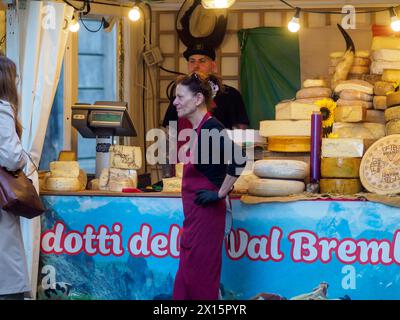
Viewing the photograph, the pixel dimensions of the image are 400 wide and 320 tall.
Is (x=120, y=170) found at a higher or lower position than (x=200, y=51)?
lower

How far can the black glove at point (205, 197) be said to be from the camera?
4.22 metres

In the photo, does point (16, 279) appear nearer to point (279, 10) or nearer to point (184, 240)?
point (184, 240)

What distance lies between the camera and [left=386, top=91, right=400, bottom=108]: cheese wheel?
5344mm

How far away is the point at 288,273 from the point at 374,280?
1.91 ft

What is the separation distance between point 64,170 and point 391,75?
263 centimetres

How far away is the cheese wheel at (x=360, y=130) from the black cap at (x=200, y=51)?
270 centimetres

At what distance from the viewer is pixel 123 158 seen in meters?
5.58

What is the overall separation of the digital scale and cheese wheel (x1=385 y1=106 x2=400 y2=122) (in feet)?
6.54

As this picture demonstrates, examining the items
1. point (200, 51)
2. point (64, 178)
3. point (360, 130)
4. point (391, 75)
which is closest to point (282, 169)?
point (360, 130)

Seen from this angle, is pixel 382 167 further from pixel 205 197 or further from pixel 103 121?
pixel 103 121

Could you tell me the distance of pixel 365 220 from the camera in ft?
16.5

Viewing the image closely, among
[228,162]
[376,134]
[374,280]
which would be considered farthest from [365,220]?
[228,162]

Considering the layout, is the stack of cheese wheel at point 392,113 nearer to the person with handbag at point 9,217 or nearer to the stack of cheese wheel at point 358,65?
the stack of cheese wheel at point 358,65

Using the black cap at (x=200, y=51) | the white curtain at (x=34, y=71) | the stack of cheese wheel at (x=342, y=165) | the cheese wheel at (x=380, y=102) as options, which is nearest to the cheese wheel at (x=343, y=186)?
the stack of cheese wheel at (x=342, y=165)
